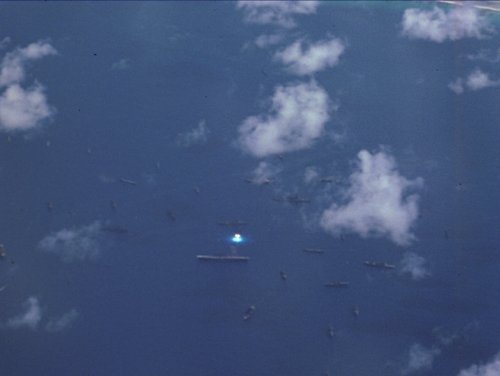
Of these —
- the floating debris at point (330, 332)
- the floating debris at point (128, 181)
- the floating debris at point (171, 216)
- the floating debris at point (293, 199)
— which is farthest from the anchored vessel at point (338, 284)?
the floating debris at point (128, 181)

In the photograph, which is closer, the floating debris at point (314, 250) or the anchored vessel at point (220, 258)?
the anchored vessel at point (220, 258)

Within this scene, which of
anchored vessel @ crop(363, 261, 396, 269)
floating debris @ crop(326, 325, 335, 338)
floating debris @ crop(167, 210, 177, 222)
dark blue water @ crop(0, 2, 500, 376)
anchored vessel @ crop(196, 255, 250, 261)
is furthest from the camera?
floating debris @ crop(167, 210, 177, 222)

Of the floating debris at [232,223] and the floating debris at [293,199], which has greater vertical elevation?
the floating debris at [293,199]

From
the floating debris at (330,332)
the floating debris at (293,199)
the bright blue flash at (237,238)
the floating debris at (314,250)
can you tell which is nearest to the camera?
the floating debris at (330,332)

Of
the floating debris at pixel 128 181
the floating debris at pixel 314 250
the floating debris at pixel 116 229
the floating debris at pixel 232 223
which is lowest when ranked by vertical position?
the floating debris at pixel 314 250

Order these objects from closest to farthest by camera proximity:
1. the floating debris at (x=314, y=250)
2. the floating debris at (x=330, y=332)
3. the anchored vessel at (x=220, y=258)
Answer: the floating debris at (x=330, y=332), the anchored vessel at (x=220, y=258), the floating debris at (x=314, y=250)

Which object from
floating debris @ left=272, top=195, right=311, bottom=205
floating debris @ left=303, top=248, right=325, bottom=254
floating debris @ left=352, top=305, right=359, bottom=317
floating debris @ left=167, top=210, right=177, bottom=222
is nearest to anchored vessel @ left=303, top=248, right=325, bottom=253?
floating debris @ left=303, top=248, right=325, bottom=254

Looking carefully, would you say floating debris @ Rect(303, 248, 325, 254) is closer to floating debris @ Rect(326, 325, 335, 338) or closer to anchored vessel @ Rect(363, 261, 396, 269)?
anchored vessel @ Rect(363, 261, 396, 269)

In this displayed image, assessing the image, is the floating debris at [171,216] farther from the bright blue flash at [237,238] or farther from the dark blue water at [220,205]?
the bright blue flash at [237,238]

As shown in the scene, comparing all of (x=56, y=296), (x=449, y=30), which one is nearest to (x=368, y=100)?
(x=449, y=30)
